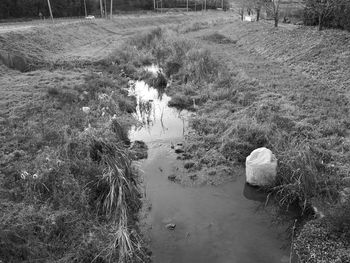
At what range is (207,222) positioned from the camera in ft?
28.0

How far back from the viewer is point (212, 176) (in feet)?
34.4

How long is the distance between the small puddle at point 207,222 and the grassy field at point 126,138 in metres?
0.54

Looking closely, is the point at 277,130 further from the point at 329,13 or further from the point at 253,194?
the point at 329,13

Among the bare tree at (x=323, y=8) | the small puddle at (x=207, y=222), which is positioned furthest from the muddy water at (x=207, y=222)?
the bare tree at (x=323, y=8)

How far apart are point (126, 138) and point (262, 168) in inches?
233

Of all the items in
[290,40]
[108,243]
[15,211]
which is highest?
[290,40]

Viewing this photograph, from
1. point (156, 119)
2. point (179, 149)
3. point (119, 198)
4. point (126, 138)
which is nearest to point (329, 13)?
point (156, 119)

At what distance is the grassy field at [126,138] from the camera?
287 inches

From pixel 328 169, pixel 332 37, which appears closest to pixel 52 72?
pixel 328 169

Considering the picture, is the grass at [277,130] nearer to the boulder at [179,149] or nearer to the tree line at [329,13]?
the boulder at [179,149]

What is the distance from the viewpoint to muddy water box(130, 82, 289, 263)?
751 centimetres

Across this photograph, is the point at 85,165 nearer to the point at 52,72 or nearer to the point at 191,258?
the point at 191,258

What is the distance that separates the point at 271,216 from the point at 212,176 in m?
2.42

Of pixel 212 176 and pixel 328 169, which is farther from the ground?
pixel 328 169
